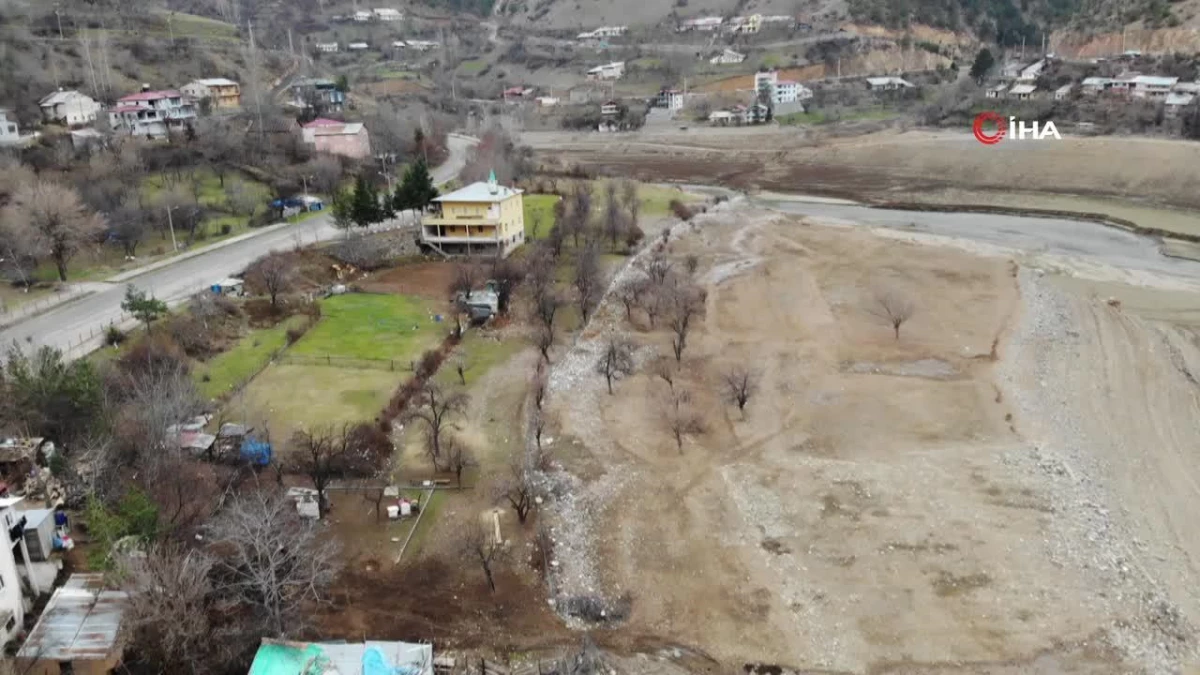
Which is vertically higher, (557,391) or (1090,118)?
(1090,118)

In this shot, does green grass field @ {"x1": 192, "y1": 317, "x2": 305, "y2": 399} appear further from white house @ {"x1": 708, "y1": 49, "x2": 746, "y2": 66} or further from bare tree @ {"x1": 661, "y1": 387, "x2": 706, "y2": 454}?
white house @ {"x1": 708, "y1": 49, "x2": 746, "y2": 66}

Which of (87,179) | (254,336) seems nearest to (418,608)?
(254,336)

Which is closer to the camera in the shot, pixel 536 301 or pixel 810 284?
pixel 536 301

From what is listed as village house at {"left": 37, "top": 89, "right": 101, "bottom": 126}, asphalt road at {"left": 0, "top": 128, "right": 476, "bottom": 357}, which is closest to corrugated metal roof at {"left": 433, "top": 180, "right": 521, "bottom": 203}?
asphalt road at {"left": 0, "top": 128, "right": 476, "bottom": 357}

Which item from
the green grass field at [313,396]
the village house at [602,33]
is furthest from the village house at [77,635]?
the village house at [602,33]

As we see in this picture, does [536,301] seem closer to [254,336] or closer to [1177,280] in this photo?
[254,336]

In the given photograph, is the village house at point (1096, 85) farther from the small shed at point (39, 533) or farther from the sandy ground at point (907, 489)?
the small shed at point (39, 533)

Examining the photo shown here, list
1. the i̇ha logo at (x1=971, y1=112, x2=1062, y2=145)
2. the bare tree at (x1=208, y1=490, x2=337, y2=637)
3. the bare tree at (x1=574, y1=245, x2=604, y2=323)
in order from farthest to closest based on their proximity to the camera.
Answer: the i̇ha logo at (x1=971, y1=112, x2=1062, y2=145) < the bare tree at (x1=574, y1=245, x2=604, y2=323) < the bare tree at (x1=208, y1=490, x2=337, y2=637)
